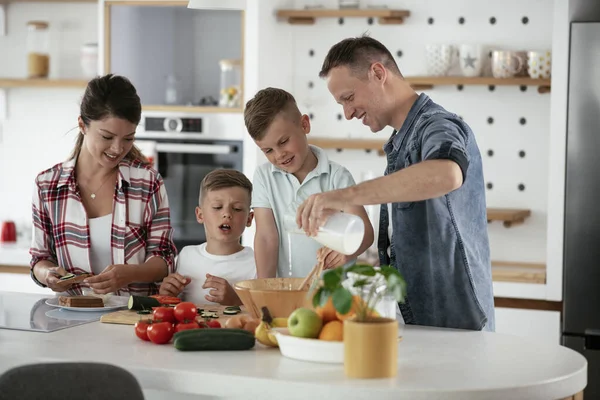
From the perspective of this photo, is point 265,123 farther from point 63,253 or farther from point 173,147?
point 173,147

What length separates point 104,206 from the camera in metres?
2.64

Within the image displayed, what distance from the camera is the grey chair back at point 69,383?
1403 millimetres

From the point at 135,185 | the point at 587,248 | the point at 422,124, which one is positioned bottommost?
the point at 587,248

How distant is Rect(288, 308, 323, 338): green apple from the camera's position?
175 cm

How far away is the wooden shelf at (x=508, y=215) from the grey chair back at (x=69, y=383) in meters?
2.80

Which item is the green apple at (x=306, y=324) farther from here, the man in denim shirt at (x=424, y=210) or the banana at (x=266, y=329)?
the man in denim shirt at (x=424, y=210)

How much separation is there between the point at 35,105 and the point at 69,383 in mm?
3776

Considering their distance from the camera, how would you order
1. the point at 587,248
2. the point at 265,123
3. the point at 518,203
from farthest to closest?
1. the point at 518,203
2. the point at 587,248
3. the point at 265,123

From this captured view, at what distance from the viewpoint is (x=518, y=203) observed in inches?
168

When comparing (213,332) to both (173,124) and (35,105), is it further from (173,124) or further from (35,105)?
(35,105)

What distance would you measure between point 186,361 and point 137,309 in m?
0.52

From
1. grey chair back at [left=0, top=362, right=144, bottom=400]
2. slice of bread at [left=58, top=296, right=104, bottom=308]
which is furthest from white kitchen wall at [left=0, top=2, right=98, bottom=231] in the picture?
grey chair back at [left=0, top=362, right=144, bottom=400]

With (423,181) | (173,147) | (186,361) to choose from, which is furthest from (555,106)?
(186,361)

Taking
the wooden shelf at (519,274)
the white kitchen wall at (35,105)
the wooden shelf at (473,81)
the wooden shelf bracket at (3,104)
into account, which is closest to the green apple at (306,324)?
the wooden shelf at (519,274)
